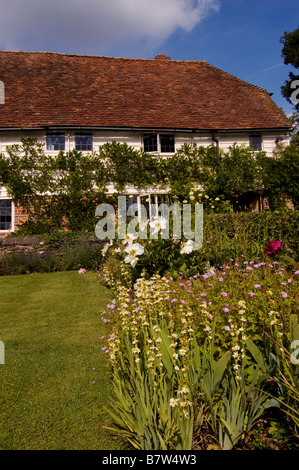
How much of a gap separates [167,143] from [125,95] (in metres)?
3.47

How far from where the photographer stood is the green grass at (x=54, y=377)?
262 cm

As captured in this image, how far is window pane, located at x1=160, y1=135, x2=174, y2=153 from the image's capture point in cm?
1512

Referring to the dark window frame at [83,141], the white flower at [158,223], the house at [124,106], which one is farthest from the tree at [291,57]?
the white flower at [158,223]

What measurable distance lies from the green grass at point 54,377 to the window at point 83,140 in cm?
927

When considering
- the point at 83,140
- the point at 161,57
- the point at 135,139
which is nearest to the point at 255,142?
the point at 135,139

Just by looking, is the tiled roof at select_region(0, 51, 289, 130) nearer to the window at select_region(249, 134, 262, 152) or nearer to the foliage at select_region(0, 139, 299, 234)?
the window at select_region(249, 134, 262, 152)

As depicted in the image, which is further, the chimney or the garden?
the chimney

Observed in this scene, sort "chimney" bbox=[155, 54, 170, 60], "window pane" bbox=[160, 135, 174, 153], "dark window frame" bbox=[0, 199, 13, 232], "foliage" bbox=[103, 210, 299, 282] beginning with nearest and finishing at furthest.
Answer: "foliage" bbox=[103, 210, 299, 282] < "dark window frame" bbox=[0, 199, 13, 232] < "window pane" bbox=[160, 135, 174, 153] < "chimney" bbox=[155, 54, 170, 60]

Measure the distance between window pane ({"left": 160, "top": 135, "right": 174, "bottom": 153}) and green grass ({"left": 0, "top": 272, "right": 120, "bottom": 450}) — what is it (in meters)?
10.0

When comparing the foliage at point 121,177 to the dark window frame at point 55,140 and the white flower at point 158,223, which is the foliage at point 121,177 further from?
the white flower at point 158,223

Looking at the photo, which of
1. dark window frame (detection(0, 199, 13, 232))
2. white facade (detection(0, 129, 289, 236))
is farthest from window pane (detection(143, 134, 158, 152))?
dark window frame (detection(0, 199, 13, 232))

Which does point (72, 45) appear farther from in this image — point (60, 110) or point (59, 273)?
point (59, 273)

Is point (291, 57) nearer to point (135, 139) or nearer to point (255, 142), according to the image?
point (255, 142)
